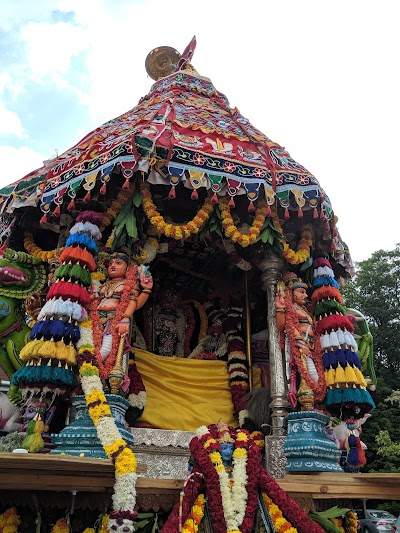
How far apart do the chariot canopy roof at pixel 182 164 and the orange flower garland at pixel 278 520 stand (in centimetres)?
339

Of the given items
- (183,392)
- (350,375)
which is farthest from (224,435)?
(183,392)

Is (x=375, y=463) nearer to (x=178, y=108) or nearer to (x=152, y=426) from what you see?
(x=152, y=426)

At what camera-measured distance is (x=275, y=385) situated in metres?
6.16

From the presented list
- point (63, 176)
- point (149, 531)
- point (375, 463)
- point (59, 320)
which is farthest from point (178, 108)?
point (375, 463)

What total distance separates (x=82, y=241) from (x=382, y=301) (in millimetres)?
20327

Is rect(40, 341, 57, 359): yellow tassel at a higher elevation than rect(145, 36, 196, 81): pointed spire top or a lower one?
lower

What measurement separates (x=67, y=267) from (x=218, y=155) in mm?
2296

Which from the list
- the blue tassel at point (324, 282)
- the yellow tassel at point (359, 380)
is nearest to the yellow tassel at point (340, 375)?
the yellow tassel at point (359, 380)

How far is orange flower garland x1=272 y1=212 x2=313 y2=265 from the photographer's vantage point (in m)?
6.46

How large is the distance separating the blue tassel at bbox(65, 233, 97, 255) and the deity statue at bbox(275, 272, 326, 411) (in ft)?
8.03

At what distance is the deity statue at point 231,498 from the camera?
3.98 m

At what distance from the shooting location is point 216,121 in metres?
7.42

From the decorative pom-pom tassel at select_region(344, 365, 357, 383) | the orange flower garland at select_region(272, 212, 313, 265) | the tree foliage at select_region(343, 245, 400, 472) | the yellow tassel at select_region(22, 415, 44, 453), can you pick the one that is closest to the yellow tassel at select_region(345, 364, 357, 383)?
the decorative pom-pom tassel at select_region(344, 365, 357, 383)

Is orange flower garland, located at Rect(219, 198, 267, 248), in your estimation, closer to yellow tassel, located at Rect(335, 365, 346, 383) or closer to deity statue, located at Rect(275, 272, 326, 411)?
deity statue, located at Rect(275, 272, 326, 411)
